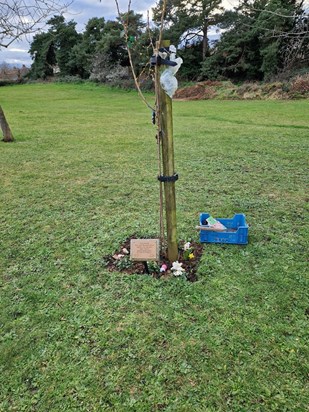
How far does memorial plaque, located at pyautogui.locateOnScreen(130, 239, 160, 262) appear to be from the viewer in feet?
6.62

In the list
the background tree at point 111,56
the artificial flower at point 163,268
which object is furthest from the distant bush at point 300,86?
the background tree at point 111,56

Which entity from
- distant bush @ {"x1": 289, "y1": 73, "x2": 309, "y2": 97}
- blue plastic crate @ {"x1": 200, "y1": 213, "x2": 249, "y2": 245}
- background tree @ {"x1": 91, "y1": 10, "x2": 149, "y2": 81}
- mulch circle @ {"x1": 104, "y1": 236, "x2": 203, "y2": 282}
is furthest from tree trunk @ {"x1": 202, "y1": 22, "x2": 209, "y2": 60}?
mulch circle @ {"x1": 104, "y1": 236, "x2": 203, "y2": 282}

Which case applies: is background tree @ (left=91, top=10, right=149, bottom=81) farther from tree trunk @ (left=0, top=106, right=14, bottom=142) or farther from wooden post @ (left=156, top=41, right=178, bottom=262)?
wooden post @ (left=156, top=41, right=178, bottom=262)

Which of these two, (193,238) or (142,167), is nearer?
(193,238)

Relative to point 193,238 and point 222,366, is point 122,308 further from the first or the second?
point 193,238

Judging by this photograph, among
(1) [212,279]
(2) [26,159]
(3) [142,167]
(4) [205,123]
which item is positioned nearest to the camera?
(1) [212,279]

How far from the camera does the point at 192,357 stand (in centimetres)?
147

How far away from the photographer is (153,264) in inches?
84.7

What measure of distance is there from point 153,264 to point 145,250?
17 cm

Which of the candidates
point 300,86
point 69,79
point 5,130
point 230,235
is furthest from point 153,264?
point 69,79

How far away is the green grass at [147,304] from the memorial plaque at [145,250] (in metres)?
0.14

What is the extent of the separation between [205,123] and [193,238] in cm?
617

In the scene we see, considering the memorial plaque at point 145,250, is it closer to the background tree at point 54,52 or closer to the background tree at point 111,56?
the background tree at point 111,56

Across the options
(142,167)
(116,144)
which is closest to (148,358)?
(142,167)
